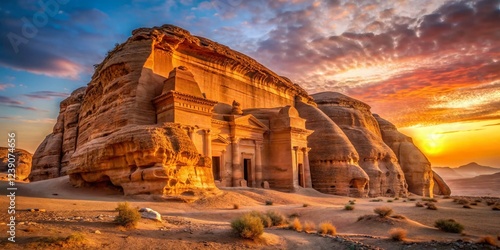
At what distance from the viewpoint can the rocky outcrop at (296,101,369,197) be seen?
34.3 meters

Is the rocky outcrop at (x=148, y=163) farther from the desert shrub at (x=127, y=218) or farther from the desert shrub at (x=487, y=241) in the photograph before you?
the desert shrub at (x=487, y=241)

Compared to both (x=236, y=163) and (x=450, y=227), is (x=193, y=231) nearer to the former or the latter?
(x=450, y=227)

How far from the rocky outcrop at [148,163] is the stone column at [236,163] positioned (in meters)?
9.77

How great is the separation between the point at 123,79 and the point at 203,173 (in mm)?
10387

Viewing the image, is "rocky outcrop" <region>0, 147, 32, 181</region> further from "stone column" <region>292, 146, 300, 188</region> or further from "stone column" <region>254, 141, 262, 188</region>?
"stone column" <region>292, 146, 300, 188</region>

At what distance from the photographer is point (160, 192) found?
51.2 feet

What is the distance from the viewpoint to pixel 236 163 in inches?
1119

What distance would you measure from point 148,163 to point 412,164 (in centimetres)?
4803

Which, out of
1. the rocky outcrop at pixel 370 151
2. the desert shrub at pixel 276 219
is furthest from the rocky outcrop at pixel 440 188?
the desert shrub at pixel 276 219

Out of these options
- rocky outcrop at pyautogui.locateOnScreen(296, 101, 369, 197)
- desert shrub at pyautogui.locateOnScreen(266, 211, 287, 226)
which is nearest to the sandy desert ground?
desert shrub at pyautogui.locateOnScreen(266, 211, 287, 226)

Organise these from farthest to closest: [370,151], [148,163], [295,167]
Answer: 1. [370,151]
2. [295,167]
3. [148,163]

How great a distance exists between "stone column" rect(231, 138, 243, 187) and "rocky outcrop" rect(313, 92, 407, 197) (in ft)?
60.1

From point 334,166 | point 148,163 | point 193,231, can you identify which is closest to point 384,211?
point 193,231

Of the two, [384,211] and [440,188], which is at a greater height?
[384,211]
